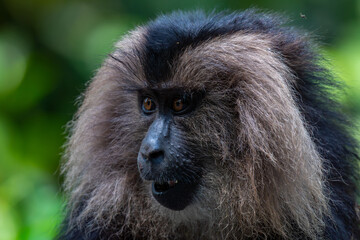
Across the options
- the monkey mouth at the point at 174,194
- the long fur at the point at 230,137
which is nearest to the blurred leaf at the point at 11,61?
the long fur at the point at 230,137

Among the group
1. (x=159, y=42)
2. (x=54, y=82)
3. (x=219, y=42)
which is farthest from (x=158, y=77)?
(x=54, y=82)

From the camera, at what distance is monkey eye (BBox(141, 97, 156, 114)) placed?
12.2 ft

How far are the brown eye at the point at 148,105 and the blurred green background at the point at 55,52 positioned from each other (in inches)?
81.3

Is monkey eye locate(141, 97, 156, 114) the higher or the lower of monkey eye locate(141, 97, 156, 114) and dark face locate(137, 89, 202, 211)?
the higher

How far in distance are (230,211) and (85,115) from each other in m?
1.28

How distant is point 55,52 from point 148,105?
3.45m

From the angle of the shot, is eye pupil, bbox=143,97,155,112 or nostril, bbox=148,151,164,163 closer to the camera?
nostril, bbox=148,151,164,163

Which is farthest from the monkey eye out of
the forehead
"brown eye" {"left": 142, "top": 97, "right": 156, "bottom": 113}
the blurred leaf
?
the blurred leaf

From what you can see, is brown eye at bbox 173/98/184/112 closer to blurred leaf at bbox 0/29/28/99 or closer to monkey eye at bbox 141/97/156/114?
monkey eye at bbox 141/97/156/114

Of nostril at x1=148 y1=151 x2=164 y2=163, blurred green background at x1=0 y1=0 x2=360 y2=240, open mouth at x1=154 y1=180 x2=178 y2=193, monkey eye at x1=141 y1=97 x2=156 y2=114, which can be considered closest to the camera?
nostril at x1=148 y1=151 x2=164 y2=163

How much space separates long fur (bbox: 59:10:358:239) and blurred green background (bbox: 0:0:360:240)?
182cm

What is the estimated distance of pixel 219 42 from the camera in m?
3.49

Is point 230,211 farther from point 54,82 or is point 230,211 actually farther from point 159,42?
point 54,82

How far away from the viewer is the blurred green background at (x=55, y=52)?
606 centimetres
